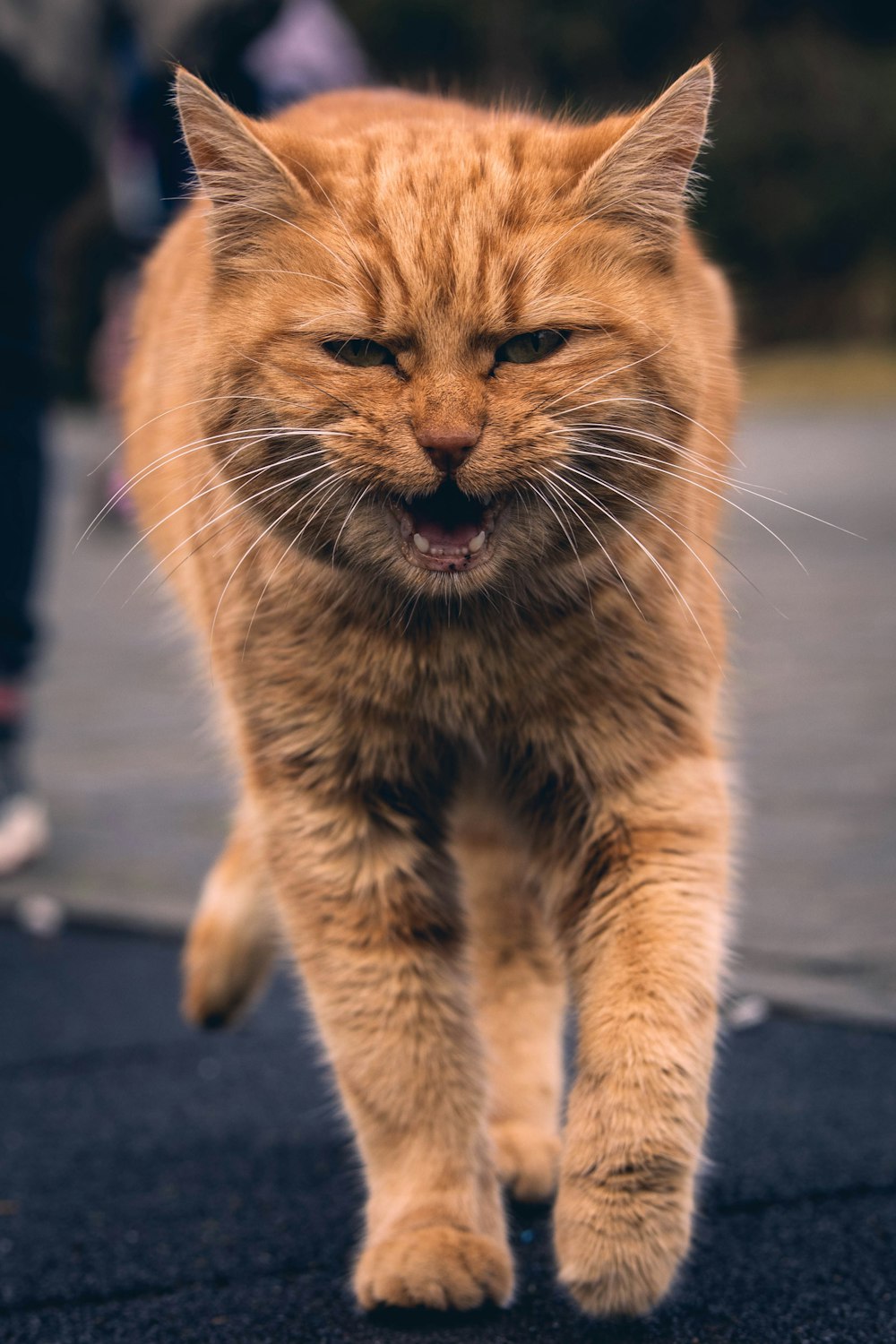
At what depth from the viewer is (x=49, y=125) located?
140 inches

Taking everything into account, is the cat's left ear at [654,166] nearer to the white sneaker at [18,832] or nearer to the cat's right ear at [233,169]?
the cat's right ear at [233,169]

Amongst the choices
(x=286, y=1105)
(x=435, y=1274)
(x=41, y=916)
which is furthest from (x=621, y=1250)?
(x=41, y=916)

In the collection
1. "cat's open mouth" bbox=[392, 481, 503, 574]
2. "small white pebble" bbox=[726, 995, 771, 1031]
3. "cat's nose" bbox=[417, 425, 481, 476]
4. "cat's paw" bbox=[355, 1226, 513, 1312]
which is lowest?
"small white pebble" bbox=[726, 995, 771, 1031]

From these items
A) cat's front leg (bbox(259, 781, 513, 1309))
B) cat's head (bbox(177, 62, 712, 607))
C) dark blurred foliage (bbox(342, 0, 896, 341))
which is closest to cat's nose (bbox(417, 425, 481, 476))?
cat's head (bbox(177, 62, 712, 607))

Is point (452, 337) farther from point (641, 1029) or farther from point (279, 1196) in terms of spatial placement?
point (279, 1196)

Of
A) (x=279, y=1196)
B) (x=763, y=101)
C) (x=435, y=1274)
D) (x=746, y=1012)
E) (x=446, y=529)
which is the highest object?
(x=446, y=529)

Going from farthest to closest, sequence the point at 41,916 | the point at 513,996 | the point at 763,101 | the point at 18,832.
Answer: the point at 763,101
the point at 18,832
the point at 41,916
the point at 513,996

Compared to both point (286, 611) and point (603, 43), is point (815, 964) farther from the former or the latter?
point (603, 43)

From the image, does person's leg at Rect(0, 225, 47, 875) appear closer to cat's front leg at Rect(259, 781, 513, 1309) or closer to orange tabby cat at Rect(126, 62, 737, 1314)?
orange tabby cat at Rect(126, 62, 737, 1314)

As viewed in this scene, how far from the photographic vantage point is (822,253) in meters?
30.5

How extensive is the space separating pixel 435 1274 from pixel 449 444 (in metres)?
0.99

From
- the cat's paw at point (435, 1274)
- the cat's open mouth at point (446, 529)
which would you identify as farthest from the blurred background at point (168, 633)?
the cat's paw at point (435, 1274)

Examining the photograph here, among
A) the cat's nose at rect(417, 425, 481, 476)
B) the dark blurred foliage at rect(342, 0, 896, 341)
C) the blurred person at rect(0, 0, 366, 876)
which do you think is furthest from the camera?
the dark blurred foliage at rect(342, 0, 896, 341)

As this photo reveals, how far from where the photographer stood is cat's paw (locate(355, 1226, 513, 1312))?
2.02 meters
